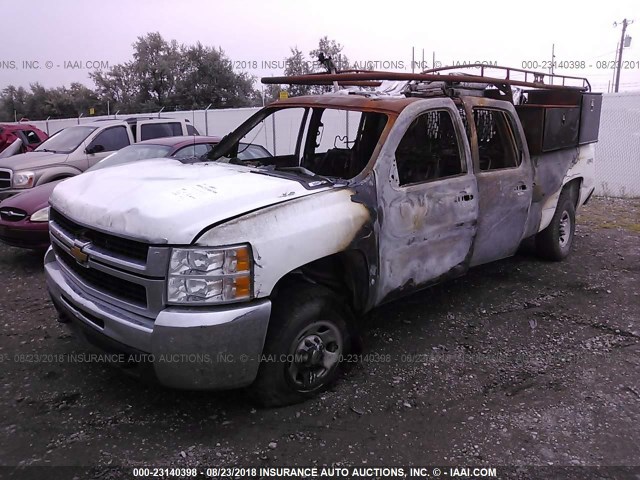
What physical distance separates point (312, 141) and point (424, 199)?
1618 millimetres

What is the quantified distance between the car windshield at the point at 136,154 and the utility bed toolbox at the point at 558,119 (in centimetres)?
454

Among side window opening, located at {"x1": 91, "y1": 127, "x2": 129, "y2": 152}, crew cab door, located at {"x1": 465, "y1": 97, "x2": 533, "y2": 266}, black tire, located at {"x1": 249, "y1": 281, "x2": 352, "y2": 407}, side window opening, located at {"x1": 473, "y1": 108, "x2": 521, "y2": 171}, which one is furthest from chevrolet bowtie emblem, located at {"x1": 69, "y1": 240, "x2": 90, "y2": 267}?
side window opening, located at {"x1": 91, "y1": 127, "x2": 129, "y2": 152}

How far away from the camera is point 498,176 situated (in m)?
4.52

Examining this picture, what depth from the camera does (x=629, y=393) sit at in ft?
11.5

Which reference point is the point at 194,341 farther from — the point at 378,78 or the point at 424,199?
the point at 378,78

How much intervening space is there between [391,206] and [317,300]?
86 cm

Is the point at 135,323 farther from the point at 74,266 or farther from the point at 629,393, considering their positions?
the point at 629,393

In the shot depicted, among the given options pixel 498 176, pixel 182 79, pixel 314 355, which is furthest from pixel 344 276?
pixel 182 79

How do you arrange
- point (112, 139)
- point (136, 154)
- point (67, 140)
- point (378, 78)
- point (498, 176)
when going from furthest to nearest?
point (112, 139), point (67, 140), point (136, 154), point (498, 176), point (378, 78)

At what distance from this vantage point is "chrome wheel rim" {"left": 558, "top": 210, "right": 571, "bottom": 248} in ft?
20.5

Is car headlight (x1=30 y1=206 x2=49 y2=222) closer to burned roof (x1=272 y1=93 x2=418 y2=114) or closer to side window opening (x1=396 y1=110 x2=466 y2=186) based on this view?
burned roof (x1=272 y1=93 x2=418 y2=114)

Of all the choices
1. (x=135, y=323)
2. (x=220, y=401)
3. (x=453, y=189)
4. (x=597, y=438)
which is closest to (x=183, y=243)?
(x=135, y=323)

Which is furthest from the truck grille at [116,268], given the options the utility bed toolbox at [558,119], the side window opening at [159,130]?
the side window opening at [159,130]

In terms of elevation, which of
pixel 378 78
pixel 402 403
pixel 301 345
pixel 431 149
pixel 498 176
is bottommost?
pixel 402 403
